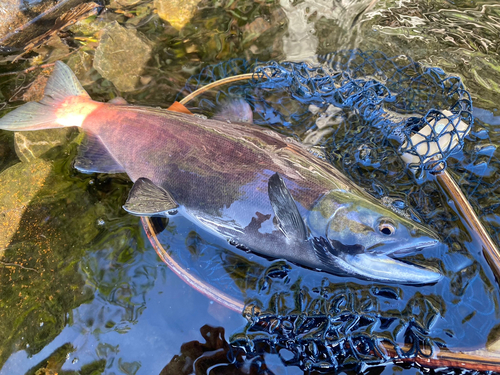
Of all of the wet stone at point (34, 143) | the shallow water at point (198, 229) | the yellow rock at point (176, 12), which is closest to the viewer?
the shallow water at point (198, 229)

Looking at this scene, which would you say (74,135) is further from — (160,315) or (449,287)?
(449,287)

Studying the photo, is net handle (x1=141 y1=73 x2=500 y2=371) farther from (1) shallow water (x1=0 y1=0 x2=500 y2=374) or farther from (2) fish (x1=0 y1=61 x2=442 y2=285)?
(2) fish (x1=0 y1=61 x2=442 y2=285)

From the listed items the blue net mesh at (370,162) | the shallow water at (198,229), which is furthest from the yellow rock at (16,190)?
the blue net mesh at (370,162)

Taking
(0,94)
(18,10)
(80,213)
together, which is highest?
(18,10)

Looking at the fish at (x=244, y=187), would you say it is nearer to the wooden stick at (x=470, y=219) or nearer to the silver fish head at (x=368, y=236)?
the silver fish head at (x=368, y=236)

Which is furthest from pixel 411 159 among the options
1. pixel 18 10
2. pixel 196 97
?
pixel 18 10

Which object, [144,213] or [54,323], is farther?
[54,323]

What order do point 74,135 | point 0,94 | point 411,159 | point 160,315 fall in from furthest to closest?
point 0,94 < point 74,135 < point 160,315 < point 411,159

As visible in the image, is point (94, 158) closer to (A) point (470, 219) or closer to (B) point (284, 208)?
(B) point (284, 208)
